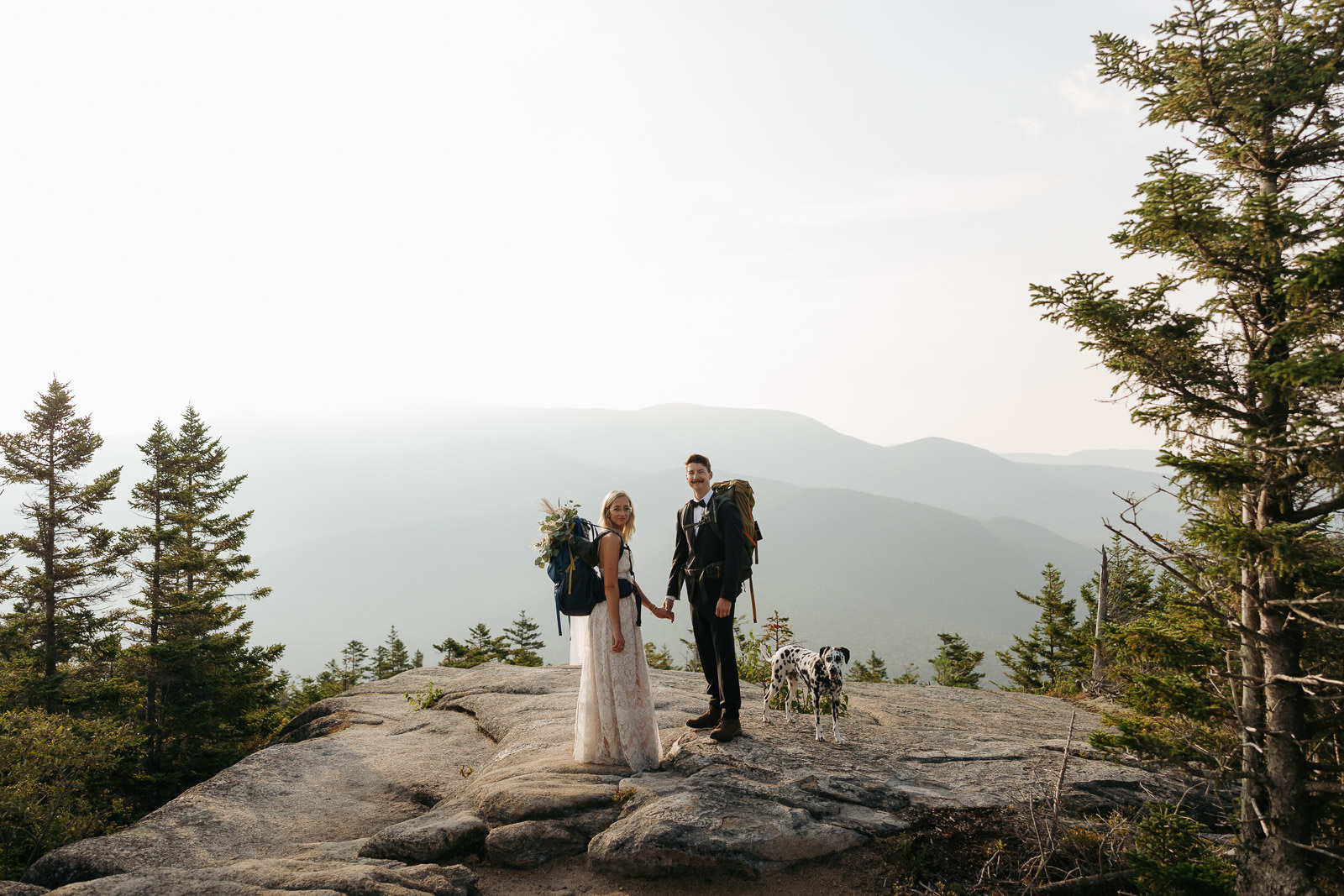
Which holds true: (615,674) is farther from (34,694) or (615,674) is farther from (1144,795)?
(34,694)

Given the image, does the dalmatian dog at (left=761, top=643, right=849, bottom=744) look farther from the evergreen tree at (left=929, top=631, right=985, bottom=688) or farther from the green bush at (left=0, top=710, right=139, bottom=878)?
the evergreen tree at (left=929, top=631, right=985, bottom=688)

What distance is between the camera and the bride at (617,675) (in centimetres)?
740

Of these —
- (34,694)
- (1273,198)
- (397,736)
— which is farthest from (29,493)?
(1273,198)

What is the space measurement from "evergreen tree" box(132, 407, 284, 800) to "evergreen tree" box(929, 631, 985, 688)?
32.4 meters

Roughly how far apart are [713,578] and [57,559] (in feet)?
98.3

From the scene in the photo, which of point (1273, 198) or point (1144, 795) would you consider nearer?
point (1273, 198)

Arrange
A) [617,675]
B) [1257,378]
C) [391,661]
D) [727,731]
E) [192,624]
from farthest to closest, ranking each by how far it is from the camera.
→ [391,661] < [192,624] < [727,731] < [617,675] < [1257,378]

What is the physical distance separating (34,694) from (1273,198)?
3428 cm

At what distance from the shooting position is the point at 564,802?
6715 millimetres

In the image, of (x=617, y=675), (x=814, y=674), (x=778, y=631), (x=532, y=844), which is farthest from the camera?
(x=778, y=631)

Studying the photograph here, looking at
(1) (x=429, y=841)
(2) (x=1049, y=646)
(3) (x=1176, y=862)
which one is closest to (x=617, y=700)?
(1) (x=429, y=841)

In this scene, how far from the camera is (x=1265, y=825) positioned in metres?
4.66

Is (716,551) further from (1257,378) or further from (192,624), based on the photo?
(192,624)

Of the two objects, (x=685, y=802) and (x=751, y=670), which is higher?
(x=685, y=802)
